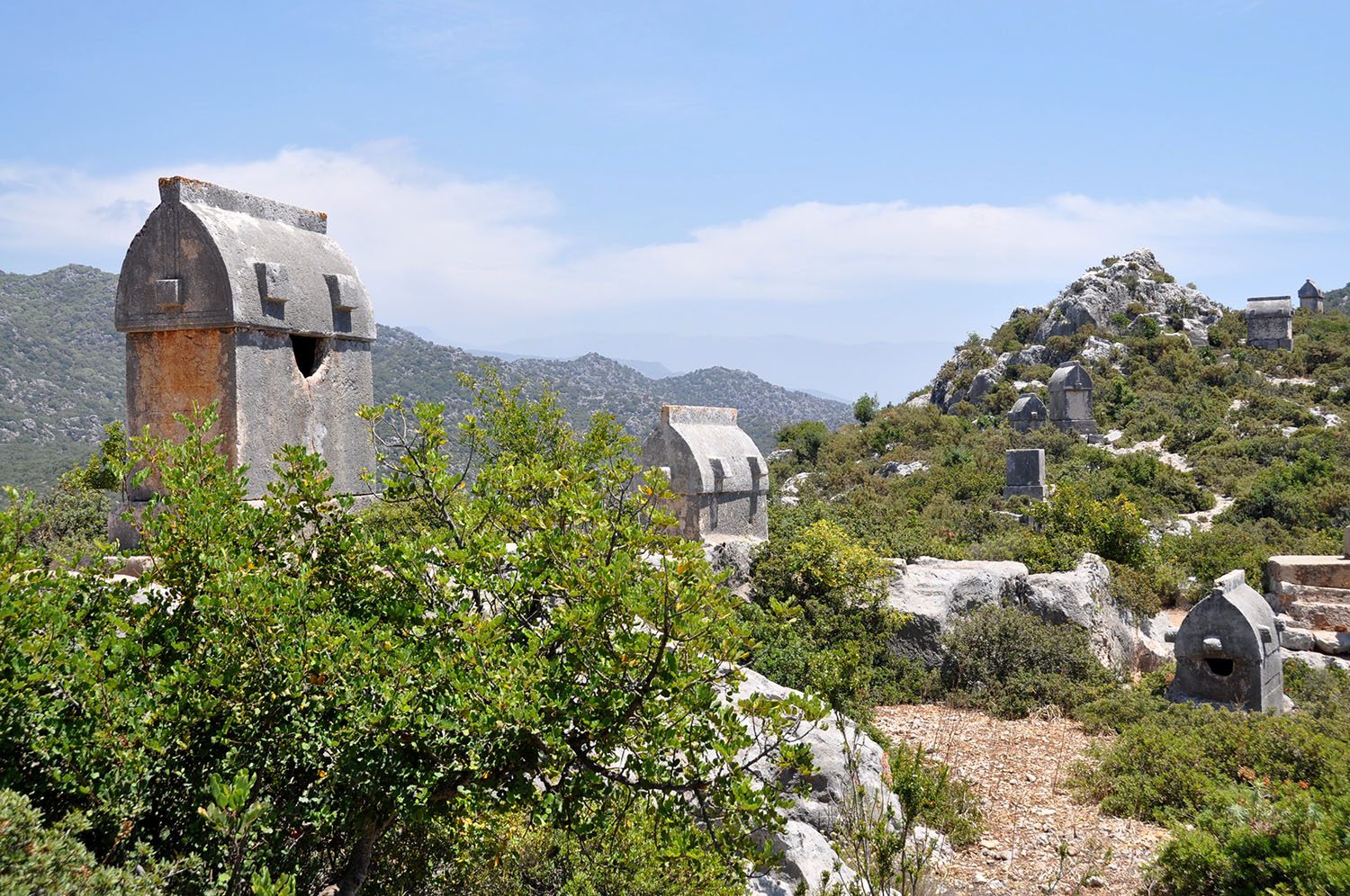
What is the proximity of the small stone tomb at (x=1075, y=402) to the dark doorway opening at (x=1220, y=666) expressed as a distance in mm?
21835

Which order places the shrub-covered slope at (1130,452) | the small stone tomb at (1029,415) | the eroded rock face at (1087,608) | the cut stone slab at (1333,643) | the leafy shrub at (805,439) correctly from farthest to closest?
the leafy shrub at (805,439)
the small stone tomb at (1029,415)
the shrub-covered slope at (1130,452)
the cut stone slab at (1333,643)
the eroded rock face at (1087,608)

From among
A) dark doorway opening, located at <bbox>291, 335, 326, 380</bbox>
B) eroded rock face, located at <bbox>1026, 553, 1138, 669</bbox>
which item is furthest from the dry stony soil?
dark doorway opening, located at <bbox>291, 335, 326, 380</bbox>

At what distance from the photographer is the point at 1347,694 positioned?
920 centimetres

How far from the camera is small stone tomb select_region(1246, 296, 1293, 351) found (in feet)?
115

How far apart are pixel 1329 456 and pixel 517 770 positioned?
84.5 feet

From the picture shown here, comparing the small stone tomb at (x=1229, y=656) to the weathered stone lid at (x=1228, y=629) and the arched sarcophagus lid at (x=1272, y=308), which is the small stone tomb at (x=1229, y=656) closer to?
the weathered stone lid at (x=1228, y=629)

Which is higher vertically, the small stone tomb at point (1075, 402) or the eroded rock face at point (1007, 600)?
the small stone tomb at point (1075, 402)

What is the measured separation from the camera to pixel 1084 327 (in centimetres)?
3875

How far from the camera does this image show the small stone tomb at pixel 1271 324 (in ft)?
115

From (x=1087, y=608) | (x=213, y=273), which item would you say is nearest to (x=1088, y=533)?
(x=1087, y=608)

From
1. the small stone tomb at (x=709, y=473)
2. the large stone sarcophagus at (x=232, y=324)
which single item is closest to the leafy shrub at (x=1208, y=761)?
the small stone tomb at (x=709, y=473)

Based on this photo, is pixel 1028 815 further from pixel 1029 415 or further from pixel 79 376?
pixel 79 376

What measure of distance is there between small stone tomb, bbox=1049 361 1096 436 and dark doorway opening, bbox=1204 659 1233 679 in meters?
21.8

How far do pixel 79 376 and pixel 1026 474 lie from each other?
36.5 meters
